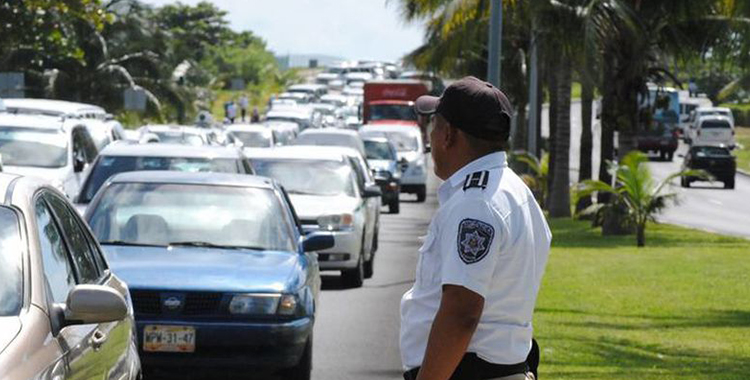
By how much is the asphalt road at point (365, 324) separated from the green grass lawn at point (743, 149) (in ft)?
171

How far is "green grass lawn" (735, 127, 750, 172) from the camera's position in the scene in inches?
3017

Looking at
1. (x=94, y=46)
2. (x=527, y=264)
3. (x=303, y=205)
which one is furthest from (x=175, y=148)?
(x=94, y=46)

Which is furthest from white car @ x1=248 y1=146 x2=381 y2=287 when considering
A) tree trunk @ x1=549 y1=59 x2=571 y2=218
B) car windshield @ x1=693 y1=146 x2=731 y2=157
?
car windshield @ x1=693 y1=146 x2=731 y2=157

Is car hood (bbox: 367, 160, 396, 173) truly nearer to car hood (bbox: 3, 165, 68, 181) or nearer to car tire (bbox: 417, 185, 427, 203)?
car tire (bbox: 417, 185, 427, 203)

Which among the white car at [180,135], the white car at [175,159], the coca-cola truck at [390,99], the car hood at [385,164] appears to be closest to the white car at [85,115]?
the white car at [180,135]

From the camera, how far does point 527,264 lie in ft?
18.0

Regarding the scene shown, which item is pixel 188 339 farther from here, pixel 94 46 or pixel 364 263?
pixel 94 46

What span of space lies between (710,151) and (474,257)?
2199 inches

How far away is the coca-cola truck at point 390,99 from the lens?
67.7 metres

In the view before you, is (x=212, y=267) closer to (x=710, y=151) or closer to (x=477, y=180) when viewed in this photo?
(x=477, y=180)

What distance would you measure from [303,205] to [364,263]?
4.27ft

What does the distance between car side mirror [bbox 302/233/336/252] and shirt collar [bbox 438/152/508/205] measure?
286 inches

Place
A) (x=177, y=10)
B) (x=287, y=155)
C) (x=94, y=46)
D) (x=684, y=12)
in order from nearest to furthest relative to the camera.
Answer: (x=287, y=155)
(x=684, y=12)
(x=94, y=46)
(x=177, y=10)

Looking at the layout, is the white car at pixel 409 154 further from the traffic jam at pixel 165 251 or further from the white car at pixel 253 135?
the traffic jam at pixel 165 251
